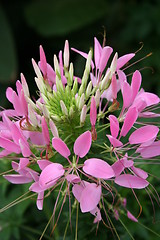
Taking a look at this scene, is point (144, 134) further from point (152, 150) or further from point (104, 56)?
point (104, 56)

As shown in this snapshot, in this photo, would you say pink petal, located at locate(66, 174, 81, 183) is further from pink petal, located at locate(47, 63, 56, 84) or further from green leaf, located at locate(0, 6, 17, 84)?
green leaf, located at locate(0, 6, 17, 84)

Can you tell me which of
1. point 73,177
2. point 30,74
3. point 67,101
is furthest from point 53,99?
point 30,74

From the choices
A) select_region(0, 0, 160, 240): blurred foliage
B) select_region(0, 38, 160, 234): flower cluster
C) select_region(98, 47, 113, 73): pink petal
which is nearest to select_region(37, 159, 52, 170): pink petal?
select_region(0, 38, 160, 234): flower cluster

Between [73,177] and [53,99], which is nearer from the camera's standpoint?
[73,177]

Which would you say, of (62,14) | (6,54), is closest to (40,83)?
(6,54)

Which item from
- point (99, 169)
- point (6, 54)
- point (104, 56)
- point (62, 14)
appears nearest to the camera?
point (99, 169)

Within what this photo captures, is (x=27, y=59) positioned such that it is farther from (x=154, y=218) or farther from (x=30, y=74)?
(x=154, y=218)
